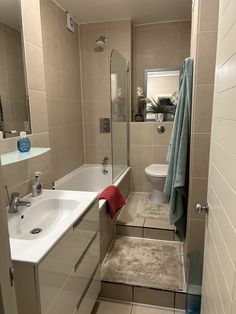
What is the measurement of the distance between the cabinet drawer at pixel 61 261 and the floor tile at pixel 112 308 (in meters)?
0.70

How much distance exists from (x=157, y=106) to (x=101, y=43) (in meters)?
1.10

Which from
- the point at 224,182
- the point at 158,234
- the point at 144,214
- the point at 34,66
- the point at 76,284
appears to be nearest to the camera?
the point at 224,182

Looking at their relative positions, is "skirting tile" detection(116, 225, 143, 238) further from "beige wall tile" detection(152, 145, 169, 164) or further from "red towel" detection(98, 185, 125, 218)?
"beige wall tile" detection(152, 145, 169, 164)

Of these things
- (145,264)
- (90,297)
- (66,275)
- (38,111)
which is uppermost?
(38,111)

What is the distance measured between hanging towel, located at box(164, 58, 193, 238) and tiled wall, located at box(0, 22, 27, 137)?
117 centimetres

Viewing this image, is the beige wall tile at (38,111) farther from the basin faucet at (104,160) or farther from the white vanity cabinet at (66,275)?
the basin faucet at (104,160)

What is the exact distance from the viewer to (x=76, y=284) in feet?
4.04

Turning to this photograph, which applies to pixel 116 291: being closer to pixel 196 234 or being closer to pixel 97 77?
pixel 196 234

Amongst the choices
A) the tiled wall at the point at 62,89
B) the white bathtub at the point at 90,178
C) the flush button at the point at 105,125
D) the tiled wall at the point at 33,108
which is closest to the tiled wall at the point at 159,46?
the flush button at the point at 105,125

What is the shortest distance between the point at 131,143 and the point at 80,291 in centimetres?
222

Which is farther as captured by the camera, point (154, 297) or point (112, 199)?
point (112, 199)

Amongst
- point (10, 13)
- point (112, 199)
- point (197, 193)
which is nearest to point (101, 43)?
point (10, 13)

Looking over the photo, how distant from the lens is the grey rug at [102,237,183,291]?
70.2 inches

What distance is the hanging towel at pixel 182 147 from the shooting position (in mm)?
1743
